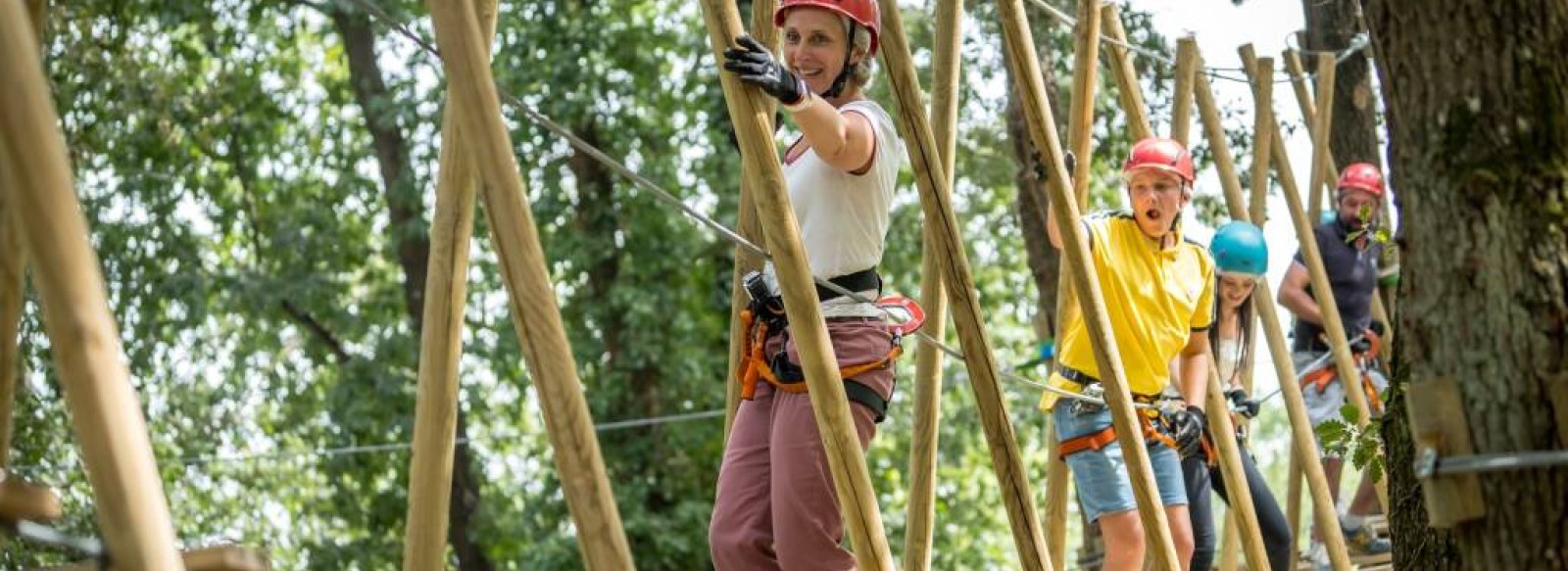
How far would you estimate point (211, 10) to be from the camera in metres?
17.7

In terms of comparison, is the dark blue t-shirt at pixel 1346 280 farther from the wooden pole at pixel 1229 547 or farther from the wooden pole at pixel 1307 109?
the wooden pole at pixel 1229 547

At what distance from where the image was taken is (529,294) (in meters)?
3.48

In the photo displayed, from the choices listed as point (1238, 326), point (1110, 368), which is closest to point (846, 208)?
point (1110, 368)

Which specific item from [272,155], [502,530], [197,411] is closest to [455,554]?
[502,530]

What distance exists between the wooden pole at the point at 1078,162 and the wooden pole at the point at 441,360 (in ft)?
7.18

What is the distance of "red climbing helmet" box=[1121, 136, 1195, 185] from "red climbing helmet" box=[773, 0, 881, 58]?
1.58 m

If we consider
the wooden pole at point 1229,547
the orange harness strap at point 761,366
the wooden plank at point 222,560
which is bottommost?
the wooden pole at point 1229,547

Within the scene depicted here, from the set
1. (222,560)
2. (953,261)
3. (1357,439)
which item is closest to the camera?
(222,560)

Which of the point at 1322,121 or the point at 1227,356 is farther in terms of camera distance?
the point at 1322,121

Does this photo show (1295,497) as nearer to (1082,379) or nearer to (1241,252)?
(1241,252)

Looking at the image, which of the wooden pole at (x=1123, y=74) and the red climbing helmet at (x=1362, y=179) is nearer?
the wooden pole at (x=1123, y=74)

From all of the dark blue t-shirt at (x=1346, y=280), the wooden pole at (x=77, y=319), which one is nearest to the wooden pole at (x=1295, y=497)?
the dark blue t-shirt at (x=1346, y=280)

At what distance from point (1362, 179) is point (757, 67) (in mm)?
5742

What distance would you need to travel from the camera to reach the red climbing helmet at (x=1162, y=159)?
250 inches
